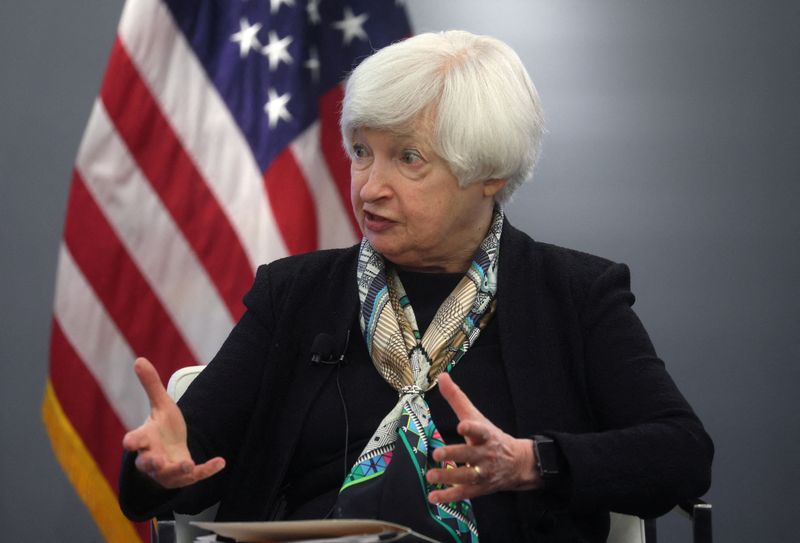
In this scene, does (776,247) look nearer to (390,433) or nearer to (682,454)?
(682,454)

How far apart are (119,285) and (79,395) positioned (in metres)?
0.31

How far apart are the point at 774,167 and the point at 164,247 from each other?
68.6 inches

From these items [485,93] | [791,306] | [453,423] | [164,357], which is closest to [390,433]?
[453,423]

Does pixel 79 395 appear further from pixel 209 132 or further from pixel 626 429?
pixel 626 429

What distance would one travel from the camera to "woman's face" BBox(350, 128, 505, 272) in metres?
1.75

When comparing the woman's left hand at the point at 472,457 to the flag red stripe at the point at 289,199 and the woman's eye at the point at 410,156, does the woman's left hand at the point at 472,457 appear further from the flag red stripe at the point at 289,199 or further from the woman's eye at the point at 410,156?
the flag red stripe at the point at 289,199

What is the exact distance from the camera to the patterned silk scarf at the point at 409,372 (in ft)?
5.26

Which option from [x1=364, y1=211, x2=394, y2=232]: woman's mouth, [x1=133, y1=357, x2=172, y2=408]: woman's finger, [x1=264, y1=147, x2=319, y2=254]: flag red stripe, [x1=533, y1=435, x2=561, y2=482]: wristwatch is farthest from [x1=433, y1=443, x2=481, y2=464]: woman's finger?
[x1=264, y1=147, x2=319, y2=254]: flag red stripe

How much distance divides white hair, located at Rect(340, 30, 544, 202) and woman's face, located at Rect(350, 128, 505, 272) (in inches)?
1.0

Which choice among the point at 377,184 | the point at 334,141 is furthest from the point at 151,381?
the point at 334,141

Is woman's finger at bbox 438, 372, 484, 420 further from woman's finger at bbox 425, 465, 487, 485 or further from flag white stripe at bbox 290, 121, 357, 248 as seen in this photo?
flag white stripe at bbox 290, 121, 357, 248

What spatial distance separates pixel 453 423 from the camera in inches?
68.1

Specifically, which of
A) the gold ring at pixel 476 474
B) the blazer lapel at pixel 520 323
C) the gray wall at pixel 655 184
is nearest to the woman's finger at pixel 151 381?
the gold ring at pixel 476 474

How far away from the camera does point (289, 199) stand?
268 cm
